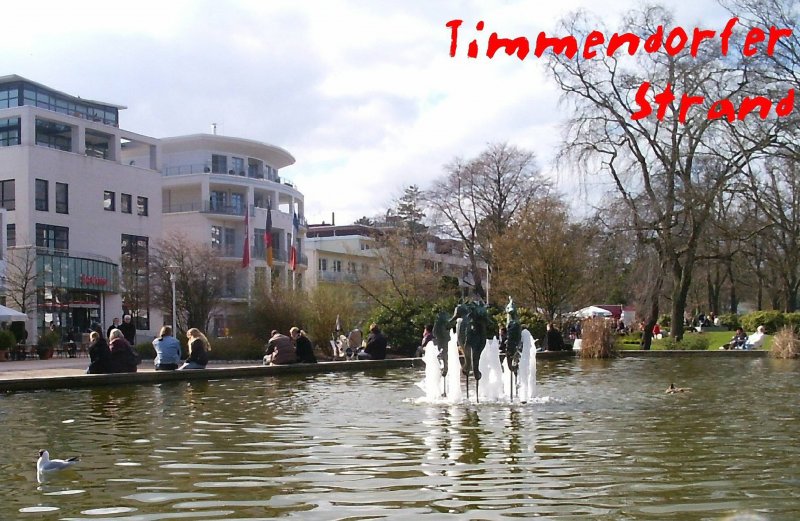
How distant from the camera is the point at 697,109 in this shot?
39938 millimetres

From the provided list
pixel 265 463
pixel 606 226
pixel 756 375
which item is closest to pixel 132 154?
pixel 606 226

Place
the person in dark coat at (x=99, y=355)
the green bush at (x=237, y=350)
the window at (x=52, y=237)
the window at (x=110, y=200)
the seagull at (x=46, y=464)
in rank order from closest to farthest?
1. the seagull at (x=46, y=464)
2. the person in dark coat at (x=99, y=355)
3. the green bush at (x=237, y=350)
4. the window at (x=52, y=237)
5. the window at (x=110, y=200)

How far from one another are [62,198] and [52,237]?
2.49 metres

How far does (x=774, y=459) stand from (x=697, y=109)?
32.2 metres

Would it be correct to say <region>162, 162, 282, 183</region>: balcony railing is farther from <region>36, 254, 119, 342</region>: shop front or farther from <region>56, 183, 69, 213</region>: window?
<region>36, 254, 119, 342</region>: shop front

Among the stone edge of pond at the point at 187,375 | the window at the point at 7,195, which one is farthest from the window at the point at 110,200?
the stone edge of pond at the point at 187,375

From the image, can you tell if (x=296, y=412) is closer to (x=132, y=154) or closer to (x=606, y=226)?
(x=606, y=226)

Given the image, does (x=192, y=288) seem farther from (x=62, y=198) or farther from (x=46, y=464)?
(x=46, y=464)

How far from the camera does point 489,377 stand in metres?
18.2

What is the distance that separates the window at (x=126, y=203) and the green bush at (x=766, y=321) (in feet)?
131

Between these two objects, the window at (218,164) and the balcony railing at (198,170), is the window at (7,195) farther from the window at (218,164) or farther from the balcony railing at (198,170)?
the window at (218,164)

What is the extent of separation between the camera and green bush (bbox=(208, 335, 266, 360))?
108ft

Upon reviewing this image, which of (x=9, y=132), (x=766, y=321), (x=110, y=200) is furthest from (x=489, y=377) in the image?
(x=110, y=200)

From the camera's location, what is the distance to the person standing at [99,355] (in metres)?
21.1
